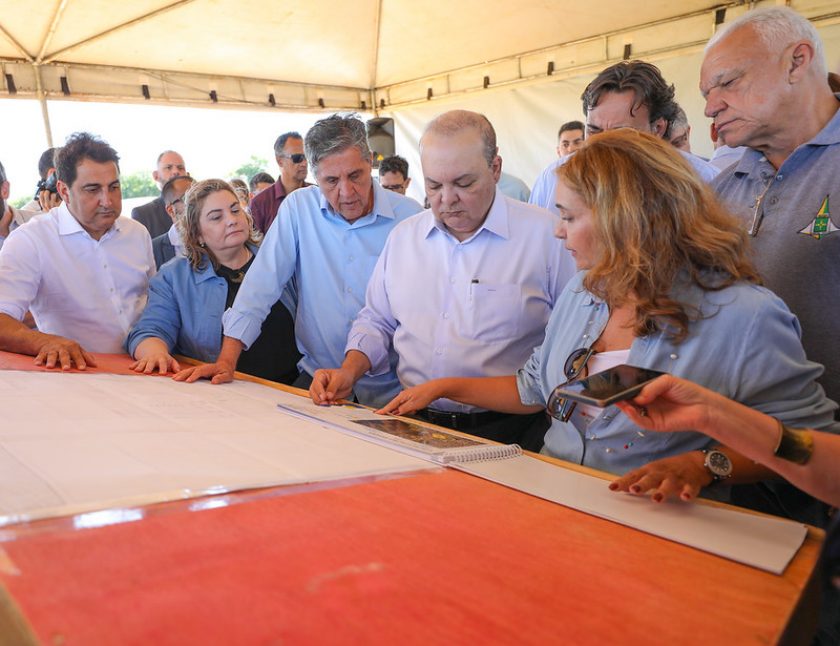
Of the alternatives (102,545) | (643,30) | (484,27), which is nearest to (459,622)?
(102,545)

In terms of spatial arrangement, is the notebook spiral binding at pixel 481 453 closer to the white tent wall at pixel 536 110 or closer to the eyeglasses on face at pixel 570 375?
the eyeglasses on face at pixel 570 375

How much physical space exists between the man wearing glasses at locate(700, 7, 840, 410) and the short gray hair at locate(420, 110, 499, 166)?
64 cm

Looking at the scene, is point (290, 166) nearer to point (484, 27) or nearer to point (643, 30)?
point (484, 27)

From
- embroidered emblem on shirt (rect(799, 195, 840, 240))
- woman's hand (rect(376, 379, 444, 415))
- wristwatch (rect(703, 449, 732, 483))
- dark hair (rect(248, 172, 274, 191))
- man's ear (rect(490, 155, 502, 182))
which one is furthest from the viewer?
dark hair (rect(248, 172, 274, 191))

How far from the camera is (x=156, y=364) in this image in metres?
2.30

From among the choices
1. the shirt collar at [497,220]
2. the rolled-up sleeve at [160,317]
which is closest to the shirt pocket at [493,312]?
the shirt collar at [497,220]

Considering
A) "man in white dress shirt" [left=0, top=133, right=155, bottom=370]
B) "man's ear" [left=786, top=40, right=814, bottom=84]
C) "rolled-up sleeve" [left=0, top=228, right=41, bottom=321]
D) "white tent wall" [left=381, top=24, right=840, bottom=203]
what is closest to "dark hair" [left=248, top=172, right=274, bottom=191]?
"white tent wall" [left=381, top=24, right=840, bottom=203]

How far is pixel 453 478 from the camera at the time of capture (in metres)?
1.16

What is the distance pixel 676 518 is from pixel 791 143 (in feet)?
4.18

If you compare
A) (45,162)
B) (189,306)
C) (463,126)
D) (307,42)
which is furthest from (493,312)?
(307,42)

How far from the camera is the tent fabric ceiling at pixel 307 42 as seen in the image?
496 cm

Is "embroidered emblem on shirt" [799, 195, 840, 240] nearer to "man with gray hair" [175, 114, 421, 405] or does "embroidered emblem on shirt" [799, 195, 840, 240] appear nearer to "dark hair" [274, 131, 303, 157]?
"man with gray hair" [175, 114, 421, 405]

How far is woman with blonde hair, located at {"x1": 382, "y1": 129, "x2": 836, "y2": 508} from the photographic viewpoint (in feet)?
4.17

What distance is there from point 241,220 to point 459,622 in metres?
2.31
